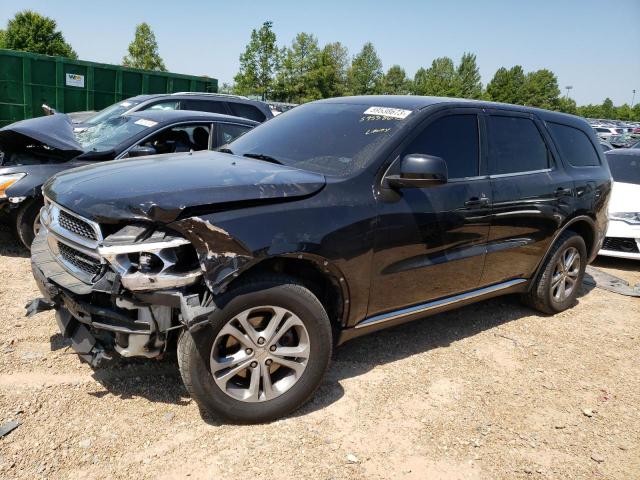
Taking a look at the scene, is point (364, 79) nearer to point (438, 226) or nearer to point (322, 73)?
point (322, 73)

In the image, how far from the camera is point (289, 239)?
8.93ft

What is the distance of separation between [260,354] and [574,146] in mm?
3660

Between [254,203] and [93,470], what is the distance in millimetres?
1478

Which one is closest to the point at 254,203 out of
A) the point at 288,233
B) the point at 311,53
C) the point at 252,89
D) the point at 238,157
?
the point at 288,233

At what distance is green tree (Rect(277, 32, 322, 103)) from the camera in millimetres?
48844

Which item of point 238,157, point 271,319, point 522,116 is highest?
point 522,116

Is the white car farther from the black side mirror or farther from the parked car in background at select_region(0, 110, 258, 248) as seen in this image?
the parked car in background at select_region(0, 110, 258, 248)

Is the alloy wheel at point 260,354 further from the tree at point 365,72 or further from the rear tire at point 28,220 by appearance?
the tree at point 365,72

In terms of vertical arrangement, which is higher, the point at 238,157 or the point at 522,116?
the point at 522,116

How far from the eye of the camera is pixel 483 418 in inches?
124

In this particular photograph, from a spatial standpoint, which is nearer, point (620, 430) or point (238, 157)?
point (620, 430)

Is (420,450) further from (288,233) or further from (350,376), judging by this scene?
(288,233)

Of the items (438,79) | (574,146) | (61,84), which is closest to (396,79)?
(438,79)

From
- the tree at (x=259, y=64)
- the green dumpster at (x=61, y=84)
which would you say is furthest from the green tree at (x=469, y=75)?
the green dumpster at (x=61, y=84)
